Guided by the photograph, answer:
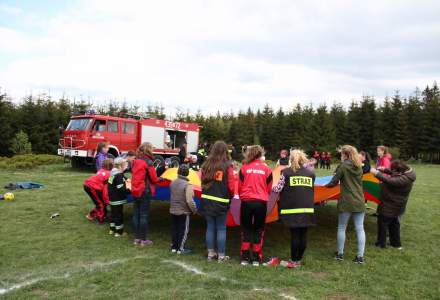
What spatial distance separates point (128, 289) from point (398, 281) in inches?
136

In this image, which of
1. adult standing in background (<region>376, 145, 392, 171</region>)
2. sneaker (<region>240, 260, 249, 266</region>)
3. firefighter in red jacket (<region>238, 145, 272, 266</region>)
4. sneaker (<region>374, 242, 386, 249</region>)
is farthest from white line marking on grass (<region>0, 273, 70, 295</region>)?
adult standing in background (<region>376, 145, 392, 171</region>)

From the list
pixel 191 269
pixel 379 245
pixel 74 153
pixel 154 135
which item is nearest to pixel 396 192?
pixel 379 245

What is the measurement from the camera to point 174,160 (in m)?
20.1

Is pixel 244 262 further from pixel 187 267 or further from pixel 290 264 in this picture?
pixel 187 267

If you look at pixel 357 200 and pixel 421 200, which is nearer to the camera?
pixel 357 200

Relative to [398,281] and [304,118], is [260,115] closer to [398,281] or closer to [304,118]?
[304,118]

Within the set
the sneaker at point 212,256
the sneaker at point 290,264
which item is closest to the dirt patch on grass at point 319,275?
the sneaker at point 290,264

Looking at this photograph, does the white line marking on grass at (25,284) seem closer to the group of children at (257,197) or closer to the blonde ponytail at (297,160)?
the group of children at (257,197)

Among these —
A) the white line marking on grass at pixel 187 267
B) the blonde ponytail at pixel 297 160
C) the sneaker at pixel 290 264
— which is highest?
the blonde ponytail at pixel 297 160

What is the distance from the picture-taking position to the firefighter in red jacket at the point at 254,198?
553 centimetres

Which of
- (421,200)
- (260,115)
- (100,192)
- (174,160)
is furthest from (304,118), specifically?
(100,192)

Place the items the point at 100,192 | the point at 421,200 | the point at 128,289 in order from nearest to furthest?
the point at 128,289 < the point at 100,192 < the point at 421,200

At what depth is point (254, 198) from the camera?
18.0ft

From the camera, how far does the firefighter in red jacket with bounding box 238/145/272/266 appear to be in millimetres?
5531
